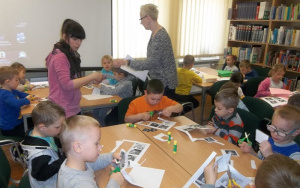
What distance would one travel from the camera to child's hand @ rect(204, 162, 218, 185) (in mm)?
1358

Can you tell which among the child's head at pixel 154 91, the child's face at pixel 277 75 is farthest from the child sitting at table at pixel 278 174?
the child's face at pixel 277 75

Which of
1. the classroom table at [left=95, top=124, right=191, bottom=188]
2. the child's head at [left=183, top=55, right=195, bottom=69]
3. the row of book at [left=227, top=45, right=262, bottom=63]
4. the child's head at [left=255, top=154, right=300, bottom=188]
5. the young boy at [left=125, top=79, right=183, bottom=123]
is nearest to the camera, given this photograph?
the child's head at [left=255, top=154, right=300, bottom=188]

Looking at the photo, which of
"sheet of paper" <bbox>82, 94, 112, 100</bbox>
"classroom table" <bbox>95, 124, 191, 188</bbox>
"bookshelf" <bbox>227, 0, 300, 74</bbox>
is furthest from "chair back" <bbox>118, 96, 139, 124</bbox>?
"bookshelf" <bbox>227, 0, 300, 74</bbox>

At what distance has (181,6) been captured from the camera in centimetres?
563

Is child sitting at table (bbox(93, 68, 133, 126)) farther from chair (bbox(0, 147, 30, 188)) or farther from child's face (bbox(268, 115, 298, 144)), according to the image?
child's face (bbox(268, 115, 298, 144))

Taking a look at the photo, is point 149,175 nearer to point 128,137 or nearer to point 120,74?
point 128,137

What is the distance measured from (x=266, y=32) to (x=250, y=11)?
66 cm

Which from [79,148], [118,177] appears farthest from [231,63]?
[79,148]

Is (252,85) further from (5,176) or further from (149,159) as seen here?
(5,176)

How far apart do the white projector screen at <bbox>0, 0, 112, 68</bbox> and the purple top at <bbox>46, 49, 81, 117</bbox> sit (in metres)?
2.49

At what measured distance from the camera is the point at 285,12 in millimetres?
5031

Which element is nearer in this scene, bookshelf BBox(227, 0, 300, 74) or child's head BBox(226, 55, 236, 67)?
bookshelf BBox(227, 0, 300, 74)

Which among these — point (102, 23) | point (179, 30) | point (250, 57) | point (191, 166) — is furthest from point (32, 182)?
point (250, 57)

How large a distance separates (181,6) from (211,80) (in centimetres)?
212
